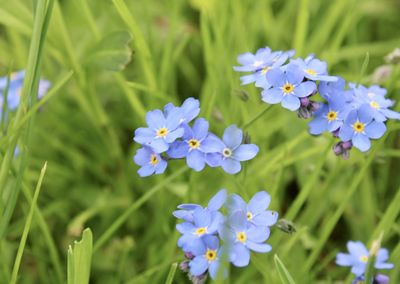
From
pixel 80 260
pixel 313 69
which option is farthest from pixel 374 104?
pixel 80 260

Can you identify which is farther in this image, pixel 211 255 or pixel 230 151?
pixel 230 151

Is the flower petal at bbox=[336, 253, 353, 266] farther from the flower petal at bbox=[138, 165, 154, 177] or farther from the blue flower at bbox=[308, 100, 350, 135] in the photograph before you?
the flower petal at bbox=[138, 165, 154, 177]

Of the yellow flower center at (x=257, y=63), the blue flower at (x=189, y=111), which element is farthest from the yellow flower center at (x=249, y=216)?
the yellow flower center at (x=257, y=63)

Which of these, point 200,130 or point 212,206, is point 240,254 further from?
point 200,130

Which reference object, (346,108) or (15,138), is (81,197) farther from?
(346,108)

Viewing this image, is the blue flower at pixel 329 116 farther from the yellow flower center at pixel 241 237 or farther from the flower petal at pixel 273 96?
the yellow flower center at pixel 241 237

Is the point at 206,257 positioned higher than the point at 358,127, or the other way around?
the point at 358,127
